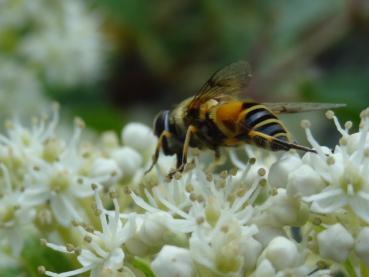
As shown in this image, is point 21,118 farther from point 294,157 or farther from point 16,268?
point 294,157

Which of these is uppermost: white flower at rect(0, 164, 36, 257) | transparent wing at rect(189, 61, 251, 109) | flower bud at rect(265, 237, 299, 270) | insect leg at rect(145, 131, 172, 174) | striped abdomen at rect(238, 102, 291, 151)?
transparent wing at rect(189, 61, 251, 109)

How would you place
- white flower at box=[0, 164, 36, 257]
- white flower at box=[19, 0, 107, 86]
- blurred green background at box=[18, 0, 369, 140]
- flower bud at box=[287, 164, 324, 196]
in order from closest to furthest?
1. flower bud at box=[287, 164, 324, 196]
2. white flower at box=[0, 164, 36, 257]
3. blurred green background at box=[18, 0, 369, 140]
4. white flower at box=[19, 0, 107, 86]

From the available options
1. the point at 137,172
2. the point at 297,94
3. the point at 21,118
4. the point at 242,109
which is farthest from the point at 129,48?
the point at 242,109

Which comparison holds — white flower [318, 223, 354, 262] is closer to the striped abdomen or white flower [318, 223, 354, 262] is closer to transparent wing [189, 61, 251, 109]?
the striped abdomen

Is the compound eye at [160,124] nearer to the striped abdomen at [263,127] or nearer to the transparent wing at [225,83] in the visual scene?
the transparent wing at [225,83]

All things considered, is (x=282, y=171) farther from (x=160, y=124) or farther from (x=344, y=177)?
(x=160, y=124)

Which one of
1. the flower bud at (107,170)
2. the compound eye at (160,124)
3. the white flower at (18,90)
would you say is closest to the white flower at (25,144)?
the flower bud at (107,170)

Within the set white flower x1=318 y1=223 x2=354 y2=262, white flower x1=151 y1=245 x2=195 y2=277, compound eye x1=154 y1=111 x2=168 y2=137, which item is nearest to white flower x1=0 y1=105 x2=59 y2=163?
compound eye x1=154 y1=111 x2=168 y2=137
